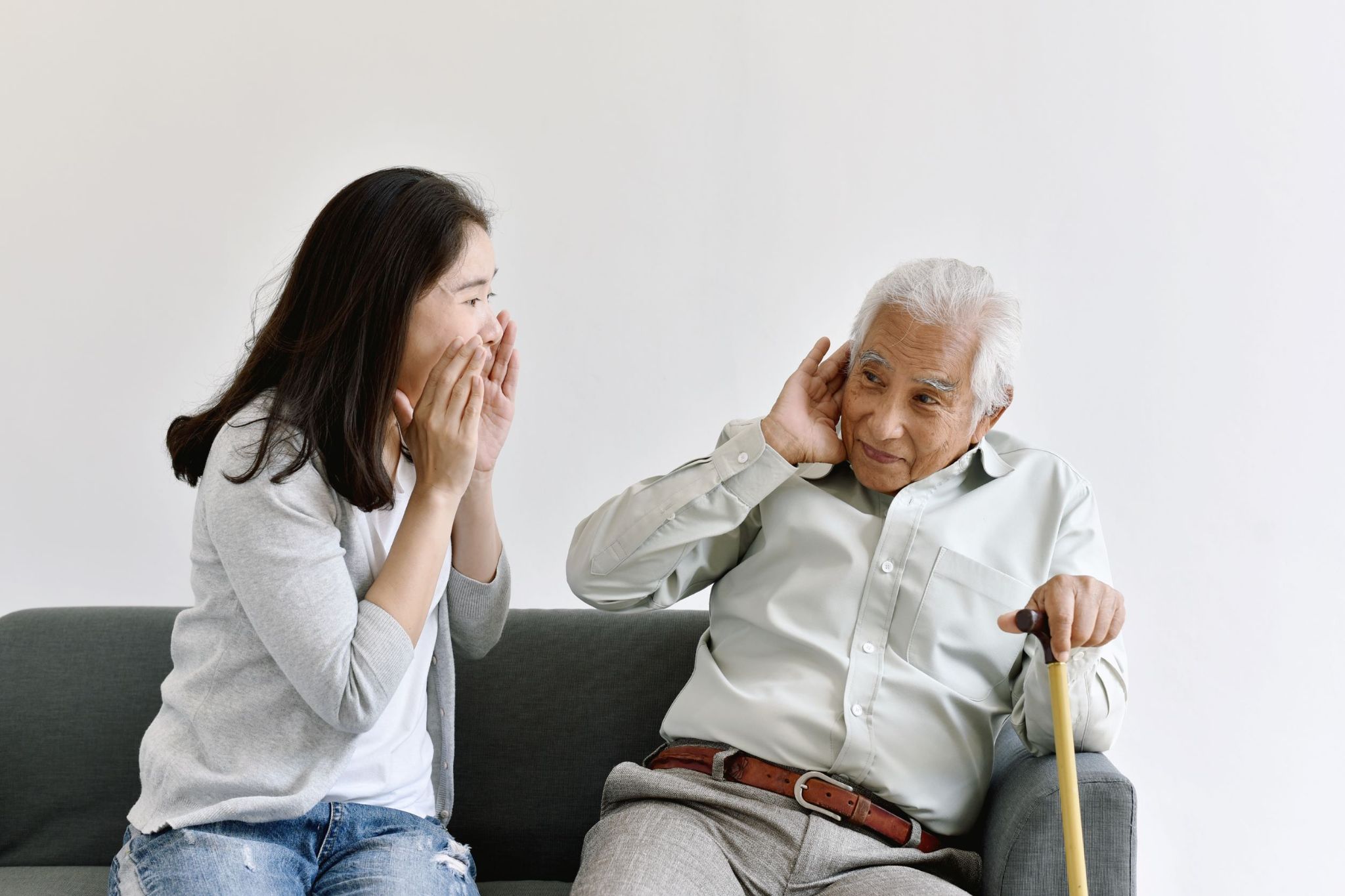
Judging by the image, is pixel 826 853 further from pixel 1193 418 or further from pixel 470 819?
pixel 1193 418

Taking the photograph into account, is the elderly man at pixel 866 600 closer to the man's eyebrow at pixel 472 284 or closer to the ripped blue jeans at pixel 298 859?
the ripped blue jeans at pixel 298 859

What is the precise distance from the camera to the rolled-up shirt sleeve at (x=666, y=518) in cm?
179

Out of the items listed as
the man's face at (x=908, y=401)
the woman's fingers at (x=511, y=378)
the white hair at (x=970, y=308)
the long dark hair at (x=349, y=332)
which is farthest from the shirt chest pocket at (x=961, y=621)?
the long dark hair at (x=349, y=332)

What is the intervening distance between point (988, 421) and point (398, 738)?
103 centimetres

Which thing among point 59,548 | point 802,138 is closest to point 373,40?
point 802,138

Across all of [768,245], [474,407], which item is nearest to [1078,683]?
[474,407]

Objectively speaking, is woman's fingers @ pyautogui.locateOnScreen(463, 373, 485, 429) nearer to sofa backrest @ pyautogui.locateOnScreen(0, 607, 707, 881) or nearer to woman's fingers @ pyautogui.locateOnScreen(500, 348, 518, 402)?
woman's fingers @ pyautogui.locateOnScreen(500, 348, 518, 402)

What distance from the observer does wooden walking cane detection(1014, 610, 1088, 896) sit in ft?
4.69

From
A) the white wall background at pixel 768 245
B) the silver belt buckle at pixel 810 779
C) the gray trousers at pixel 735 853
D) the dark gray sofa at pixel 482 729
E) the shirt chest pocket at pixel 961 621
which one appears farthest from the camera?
the white wall background at pixel 768 245

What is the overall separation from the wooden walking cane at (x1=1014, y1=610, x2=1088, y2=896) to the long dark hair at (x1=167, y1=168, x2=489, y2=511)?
88cm

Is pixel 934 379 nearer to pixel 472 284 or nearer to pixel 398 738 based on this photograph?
pixel 472 284

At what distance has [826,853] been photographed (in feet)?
5.33

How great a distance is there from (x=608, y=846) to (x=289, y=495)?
2.13ft

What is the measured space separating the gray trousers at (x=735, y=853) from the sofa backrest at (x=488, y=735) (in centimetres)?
39
